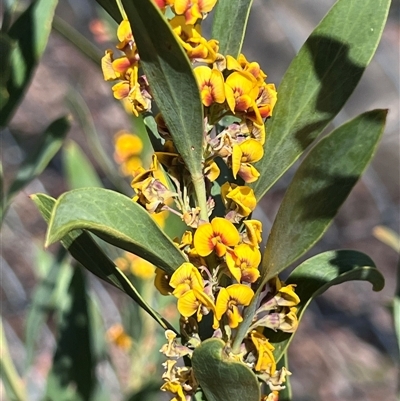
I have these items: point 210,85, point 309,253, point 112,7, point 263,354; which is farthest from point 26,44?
point 309,253

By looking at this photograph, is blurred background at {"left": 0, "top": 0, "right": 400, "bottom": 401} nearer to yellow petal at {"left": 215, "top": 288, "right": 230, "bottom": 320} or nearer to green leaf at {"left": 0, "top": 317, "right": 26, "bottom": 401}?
green leaf at {"left": 0, "top": 317, "right": 26, "bottom": 401}

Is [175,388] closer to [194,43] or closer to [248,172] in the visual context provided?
[248,172]

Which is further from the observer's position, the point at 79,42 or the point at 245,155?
the point at 79,42

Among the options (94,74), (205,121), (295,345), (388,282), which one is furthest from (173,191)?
(94,74)

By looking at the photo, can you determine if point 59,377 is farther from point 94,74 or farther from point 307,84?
point 94,74

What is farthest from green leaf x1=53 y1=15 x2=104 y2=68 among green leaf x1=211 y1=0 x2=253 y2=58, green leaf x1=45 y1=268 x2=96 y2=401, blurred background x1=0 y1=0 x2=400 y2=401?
blurred background x1=0 y1=0 x2=400 y2=401

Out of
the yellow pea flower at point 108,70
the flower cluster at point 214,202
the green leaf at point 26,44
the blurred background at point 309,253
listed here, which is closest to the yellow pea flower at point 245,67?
the flower cluster at point 214,202
